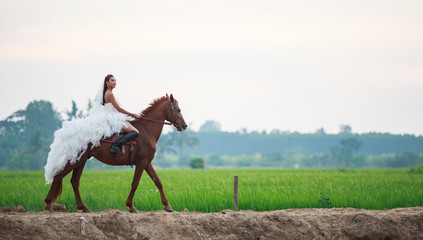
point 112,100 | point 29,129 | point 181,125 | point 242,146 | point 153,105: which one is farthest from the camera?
point 242,146

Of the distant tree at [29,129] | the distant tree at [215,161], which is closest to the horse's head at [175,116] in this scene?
the distant tree at [29,129]

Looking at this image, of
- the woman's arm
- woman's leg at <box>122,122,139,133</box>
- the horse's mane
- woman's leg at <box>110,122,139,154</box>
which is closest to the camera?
woman's leg at <box>110,122,139,154</box>

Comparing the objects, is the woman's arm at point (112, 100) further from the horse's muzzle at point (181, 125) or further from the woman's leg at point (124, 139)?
the horse's muzzle at point (181, 125)

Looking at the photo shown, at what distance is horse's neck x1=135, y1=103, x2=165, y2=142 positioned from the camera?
1034cm

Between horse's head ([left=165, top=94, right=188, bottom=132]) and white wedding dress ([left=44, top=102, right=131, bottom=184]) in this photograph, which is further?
horse's head ([left=165, top=94, right=188, bottom=132])

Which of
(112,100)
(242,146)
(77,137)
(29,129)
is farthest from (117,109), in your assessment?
(242,146)

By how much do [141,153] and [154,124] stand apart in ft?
2.42

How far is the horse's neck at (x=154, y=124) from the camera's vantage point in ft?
33.9

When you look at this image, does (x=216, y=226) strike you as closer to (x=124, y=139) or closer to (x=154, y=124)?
(x=124, y=139)

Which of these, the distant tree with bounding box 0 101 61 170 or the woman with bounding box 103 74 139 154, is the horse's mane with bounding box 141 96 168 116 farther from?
the distant tree with bounding box 0 101 61 170

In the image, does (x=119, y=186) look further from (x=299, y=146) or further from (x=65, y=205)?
(x=299, y=146)

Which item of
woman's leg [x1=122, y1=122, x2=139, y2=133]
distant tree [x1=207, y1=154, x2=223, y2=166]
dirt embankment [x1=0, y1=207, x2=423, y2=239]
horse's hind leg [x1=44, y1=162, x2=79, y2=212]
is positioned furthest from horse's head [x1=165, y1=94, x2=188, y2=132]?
distant tree [x1=207, y1=154, x2=223, y2=166]

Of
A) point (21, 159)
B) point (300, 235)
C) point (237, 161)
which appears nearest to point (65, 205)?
point (300, 235)

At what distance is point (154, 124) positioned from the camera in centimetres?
1041
